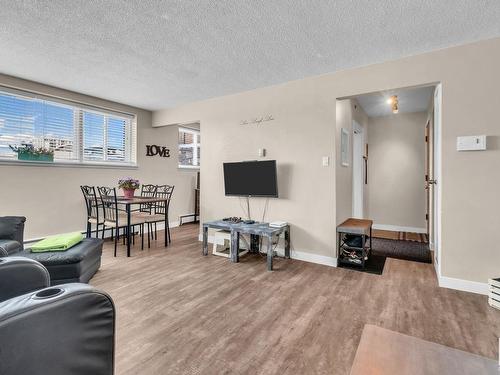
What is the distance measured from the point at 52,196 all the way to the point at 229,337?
3.77 m

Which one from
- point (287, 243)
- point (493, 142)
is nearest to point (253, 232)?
point (287, 243)

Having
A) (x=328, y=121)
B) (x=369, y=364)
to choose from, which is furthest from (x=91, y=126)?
(x=369, y=364)

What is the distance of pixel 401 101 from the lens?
4629mm

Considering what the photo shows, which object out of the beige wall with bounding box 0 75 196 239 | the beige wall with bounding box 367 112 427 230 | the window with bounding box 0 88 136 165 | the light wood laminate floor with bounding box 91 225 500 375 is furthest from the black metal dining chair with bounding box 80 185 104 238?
the beige wall with bounding box 367 112 427 230

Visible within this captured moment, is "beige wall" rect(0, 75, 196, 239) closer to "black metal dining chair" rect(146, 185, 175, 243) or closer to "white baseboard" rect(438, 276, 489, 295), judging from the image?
"black metal dining chair" rect(146, 185, 175, 243)

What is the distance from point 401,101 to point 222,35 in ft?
11.7

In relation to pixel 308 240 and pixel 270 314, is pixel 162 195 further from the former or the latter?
pixel 270 314

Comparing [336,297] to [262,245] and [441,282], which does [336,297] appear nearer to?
[441,282]

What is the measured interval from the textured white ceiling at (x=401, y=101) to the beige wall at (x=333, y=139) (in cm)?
95

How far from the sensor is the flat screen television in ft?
12.2

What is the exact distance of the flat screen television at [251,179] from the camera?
3.72 m

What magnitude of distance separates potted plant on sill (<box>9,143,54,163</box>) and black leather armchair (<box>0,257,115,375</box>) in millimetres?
3913

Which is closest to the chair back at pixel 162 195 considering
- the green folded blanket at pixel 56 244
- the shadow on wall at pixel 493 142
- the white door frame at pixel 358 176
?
the green folded blanket at pixel 56 244

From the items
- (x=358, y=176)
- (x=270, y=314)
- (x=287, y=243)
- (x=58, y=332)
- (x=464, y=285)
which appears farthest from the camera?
(x=358, y=176)
